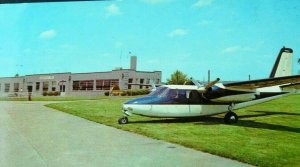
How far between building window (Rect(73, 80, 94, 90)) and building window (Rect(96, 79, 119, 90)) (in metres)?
1.37

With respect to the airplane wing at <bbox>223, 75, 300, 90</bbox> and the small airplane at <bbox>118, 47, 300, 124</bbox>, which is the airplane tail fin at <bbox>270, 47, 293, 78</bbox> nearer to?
the small airplane at <bbox>118, 47, 300, 124</bbox>

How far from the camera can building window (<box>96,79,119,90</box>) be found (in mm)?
69938

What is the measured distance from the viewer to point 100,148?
370 inches

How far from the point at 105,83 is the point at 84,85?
21.7 feet

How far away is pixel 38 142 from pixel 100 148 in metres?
2.43

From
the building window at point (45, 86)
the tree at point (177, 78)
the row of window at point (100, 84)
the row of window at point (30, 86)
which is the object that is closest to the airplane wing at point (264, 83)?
the tree at point (177, 78)

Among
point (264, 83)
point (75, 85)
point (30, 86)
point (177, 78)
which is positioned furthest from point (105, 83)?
point (264, 83)

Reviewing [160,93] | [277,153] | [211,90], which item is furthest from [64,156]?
[211,90]

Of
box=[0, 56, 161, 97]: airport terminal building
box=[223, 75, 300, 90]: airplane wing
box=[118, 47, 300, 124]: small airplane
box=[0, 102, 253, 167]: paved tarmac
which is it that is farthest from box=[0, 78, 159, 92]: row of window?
box=[0, 102, 253, 167]: paved tarmac

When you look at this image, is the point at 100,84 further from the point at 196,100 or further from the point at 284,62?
the point at 196,100

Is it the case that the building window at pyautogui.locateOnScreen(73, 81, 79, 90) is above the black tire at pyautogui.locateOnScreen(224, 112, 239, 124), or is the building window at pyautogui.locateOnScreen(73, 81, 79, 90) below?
above

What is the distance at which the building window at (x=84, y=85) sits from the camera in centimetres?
7212

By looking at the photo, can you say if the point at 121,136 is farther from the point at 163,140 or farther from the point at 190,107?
the point at 190,107

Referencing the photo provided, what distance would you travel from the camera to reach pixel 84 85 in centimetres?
7456
